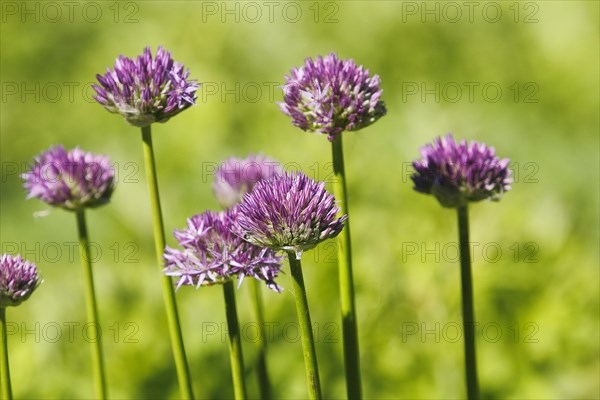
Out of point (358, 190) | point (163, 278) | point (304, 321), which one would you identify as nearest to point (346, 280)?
point (304, 321)

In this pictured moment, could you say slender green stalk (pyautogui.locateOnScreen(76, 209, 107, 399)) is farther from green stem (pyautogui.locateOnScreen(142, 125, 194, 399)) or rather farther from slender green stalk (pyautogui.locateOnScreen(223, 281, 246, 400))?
slender green stalk (pyautogui.locateOnScreen(223, 281, 246, 400))

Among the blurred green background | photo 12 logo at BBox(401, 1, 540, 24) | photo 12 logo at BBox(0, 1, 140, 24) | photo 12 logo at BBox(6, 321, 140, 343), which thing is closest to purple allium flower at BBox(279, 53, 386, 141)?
the blurred green background

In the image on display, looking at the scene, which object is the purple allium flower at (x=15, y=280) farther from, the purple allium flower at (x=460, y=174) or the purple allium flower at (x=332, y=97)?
the purple allium flower at (x=460, y=174)

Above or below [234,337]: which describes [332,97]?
above

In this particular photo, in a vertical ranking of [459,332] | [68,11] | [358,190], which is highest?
[68,11]

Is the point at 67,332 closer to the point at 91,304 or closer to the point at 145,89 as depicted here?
the point at 91,304

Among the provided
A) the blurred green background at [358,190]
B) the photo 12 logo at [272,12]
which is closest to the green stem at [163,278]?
the blurred green background at [358,190]
